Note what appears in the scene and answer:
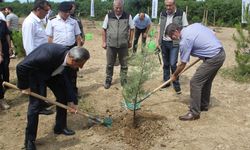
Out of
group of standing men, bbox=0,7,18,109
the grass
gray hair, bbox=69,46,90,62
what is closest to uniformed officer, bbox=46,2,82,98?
group of standing men, bbox=0,7,18,109

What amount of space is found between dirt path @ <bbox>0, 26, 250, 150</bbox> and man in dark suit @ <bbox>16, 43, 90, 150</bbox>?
1.77 feet

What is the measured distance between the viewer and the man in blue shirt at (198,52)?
512 cm

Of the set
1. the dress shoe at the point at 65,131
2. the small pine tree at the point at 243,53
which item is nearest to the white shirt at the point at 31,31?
the dress shoe at the point at 65,131

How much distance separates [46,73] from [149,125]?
177 centimetres

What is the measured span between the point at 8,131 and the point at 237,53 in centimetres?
540

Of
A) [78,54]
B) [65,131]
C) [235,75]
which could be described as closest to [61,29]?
[65,131]

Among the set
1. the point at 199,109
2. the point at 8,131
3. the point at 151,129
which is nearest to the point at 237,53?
the point at 199,109

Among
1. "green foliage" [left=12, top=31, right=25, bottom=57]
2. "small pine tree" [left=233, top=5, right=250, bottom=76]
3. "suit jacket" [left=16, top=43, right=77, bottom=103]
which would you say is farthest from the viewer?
"green foliage" [left=12, top=31, right=25, bottom=57]

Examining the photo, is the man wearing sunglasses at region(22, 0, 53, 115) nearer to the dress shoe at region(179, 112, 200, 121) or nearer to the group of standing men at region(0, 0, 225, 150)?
the group of standing men at region(0, 0, 225, 150)

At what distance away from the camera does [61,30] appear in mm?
6105

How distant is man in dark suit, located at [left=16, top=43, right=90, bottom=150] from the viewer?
4.02 metres

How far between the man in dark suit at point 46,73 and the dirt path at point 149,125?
0.54 meters

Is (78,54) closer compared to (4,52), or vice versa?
(78,54)

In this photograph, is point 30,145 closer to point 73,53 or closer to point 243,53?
point 73,53
